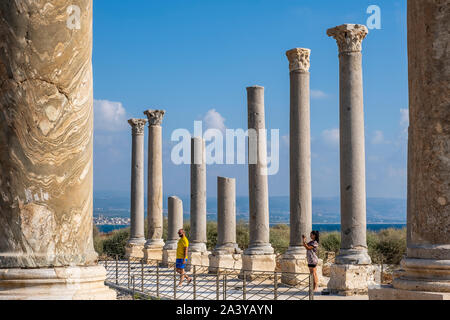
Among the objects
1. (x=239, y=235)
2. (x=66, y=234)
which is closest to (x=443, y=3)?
(x=66, y=234)

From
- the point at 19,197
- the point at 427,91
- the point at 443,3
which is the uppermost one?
the point at 443,3

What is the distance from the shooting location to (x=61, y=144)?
9555mm

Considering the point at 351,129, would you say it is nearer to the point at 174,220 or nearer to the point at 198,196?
the point at 198,196

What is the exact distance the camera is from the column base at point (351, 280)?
2147 cm

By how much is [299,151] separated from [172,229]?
15.3 meters

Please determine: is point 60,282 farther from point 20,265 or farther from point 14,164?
point 14,164

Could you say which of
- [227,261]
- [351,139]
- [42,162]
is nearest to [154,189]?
[227,261]

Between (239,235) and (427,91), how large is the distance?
4242 cm

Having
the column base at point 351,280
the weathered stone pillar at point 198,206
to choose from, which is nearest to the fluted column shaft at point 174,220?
the weathered stone pillar at point 198,206

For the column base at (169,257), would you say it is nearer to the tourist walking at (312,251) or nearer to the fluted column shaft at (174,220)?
the fluted column shaft at (174,220)

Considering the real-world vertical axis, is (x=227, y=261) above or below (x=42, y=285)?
below

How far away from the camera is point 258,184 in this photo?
97.0 feet

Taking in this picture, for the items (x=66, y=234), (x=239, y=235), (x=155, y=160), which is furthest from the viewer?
(x=239, y=235)

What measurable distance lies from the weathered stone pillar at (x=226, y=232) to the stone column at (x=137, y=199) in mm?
10752
